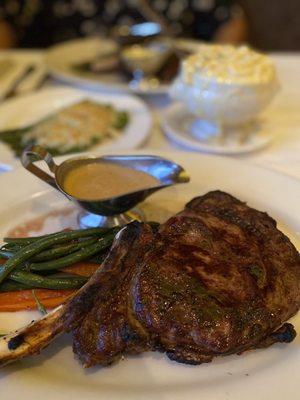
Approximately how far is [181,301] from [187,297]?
0.03 metres

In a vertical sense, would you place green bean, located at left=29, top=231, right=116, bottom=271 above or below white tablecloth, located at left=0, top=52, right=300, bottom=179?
below

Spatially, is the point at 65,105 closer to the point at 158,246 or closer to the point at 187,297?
the point at 158,246

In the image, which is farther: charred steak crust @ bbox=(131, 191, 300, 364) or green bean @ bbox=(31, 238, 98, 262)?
green bean @ bbox=(31, 238, 98, 262)

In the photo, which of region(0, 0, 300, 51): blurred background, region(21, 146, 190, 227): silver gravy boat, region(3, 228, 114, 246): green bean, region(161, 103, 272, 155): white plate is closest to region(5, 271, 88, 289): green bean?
region(3, 228, 114, 246): green bean

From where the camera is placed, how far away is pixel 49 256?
2170 mm

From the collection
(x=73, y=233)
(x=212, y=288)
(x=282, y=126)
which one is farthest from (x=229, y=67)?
(x=212, y=288)

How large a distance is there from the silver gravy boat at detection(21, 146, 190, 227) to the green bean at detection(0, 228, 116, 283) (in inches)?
5.2

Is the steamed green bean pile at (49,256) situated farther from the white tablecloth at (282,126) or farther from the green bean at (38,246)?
the white tablecloth at (282,126)

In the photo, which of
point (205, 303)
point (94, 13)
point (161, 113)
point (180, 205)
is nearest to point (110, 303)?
point (205, 303)

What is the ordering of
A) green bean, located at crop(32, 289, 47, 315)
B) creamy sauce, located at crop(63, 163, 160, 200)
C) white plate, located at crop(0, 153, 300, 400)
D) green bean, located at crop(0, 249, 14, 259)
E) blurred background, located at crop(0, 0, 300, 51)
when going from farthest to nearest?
blurred background, located at crop(0, 0, 300, 51)
creamy sauce, located at crop(63, 163, 160, 200)
green bean, located at crop(0, 249, 14, 259)
green bean, located at crop(32, 289, 47, 315)
white plate, located at crop(0, 153, 300, 400)

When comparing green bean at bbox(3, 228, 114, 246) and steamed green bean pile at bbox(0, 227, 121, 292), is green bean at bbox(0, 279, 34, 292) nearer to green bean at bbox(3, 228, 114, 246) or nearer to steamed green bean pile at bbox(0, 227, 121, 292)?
steamed green bean pile at bbox(0, 227, 121, 292)

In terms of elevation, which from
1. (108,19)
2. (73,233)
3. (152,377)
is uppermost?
(108,19)

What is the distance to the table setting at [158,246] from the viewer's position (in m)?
1.65

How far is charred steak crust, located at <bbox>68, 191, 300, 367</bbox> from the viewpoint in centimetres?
163
